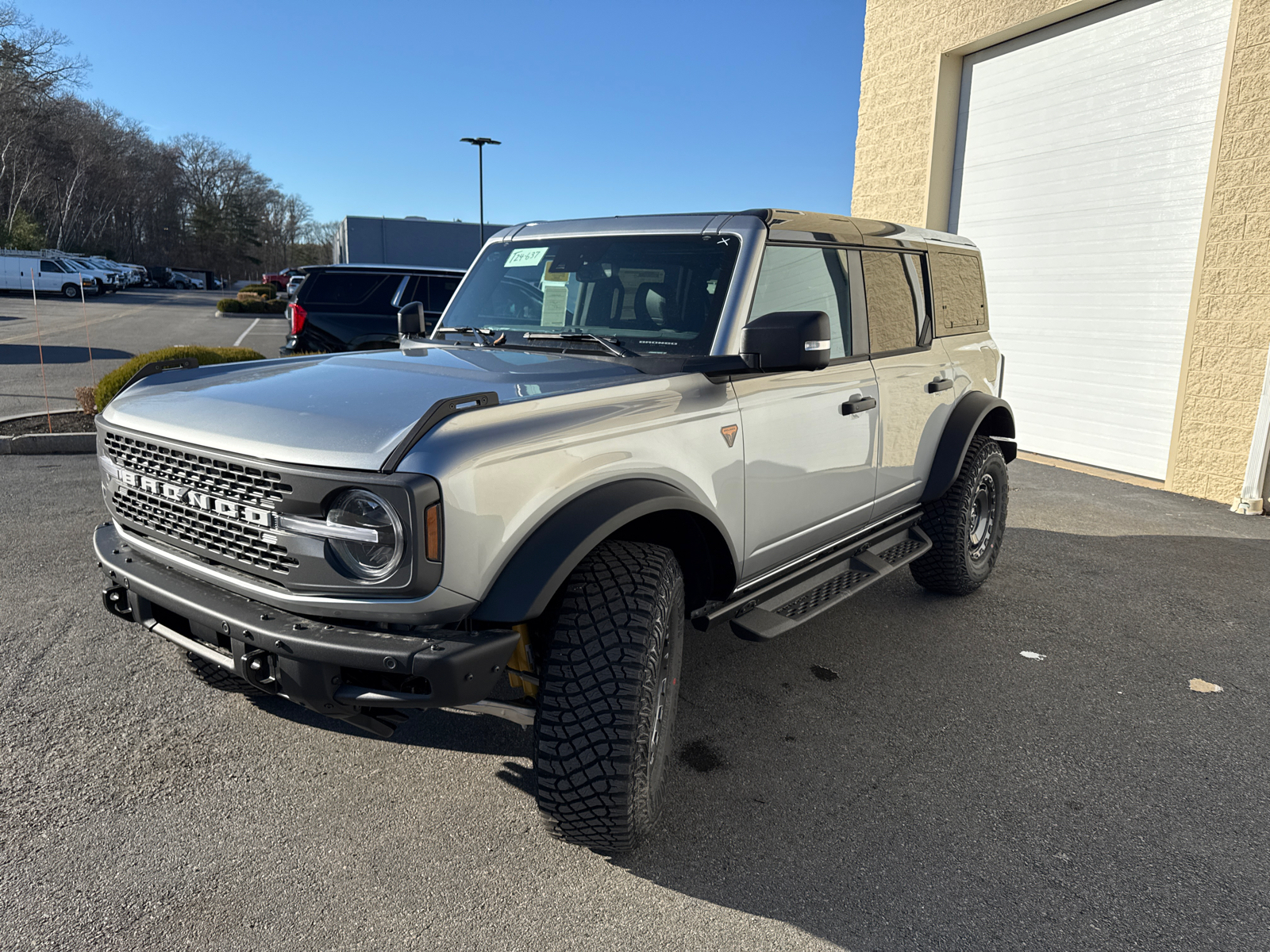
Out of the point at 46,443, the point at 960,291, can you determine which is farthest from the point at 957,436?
the point at 46,443

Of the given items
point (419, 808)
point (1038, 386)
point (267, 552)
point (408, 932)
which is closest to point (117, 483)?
point (267, 552)

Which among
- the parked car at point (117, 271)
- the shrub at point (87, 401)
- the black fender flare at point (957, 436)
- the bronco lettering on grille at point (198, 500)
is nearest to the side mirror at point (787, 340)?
the bronco lettering on grille at point (198, 500)

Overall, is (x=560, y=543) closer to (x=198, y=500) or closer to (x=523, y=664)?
(x=523, y=664)

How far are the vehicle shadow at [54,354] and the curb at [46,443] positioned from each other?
28.6ft

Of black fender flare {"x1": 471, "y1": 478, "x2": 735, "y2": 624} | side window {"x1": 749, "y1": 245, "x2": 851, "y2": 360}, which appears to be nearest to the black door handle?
side window {"x1": 749, "y1": 245, "x2": 851, "y2": 360}

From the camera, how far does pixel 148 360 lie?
9539 millimetres

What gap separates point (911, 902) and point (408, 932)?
1426mm

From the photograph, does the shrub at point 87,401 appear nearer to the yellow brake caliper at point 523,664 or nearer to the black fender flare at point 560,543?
the yellow brake caliper at point 523,664

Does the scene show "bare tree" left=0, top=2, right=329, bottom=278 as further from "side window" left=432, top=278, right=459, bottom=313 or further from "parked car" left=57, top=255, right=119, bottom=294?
"side window" left=432, top=278, right=459, bottom=313

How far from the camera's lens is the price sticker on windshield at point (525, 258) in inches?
160

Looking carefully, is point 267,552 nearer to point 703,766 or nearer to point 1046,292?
point 703,766

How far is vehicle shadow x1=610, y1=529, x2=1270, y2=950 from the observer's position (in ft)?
8.38

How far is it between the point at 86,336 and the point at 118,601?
23799 millimetres

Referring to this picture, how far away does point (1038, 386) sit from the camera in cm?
1052
